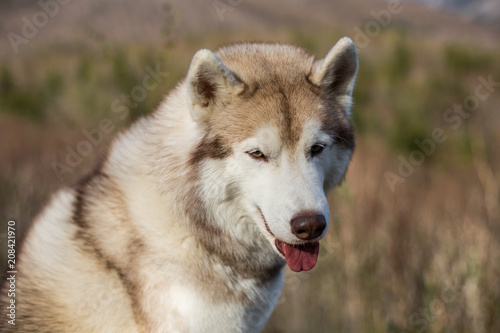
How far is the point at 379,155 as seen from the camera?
55.5ft

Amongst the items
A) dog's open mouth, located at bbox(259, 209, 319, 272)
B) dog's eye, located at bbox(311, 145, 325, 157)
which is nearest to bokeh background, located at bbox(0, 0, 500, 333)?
dog's eye, located at bbox(311, 145, 325, 157)

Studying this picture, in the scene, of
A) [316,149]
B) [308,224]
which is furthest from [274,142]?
[308,224]

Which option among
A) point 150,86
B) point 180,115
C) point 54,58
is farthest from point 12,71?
point 180,115

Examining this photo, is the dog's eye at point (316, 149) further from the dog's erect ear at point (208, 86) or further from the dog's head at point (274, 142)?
the dog's erect ear at point (208, 86)

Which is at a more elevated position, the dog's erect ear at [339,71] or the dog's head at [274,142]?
the dog's erect ear at [339,71]

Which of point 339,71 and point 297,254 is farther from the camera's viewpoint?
point 339,71

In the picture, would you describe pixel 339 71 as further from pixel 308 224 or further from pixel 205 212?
pixel 205 212

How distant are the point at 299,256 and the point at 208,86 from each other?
126 centimetres

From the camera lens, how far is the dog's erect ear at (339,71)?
3582mm

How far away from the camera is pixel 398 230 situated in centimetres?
709

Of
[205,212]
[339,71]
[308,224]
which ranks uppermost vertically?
[339,71]

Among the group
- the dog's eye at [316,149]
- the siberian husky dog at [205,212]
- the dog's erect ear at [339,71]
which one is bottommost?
the siberian husky dog at [205,212]

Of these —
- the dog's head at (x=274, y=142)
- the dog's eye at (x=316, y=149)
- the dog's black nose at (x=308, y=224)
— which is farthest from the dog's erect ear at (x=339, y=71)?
the dog's black nose at (x=308, y=224)

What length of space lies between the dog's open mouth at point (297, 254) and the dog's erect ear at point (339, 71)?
1.05 meters
